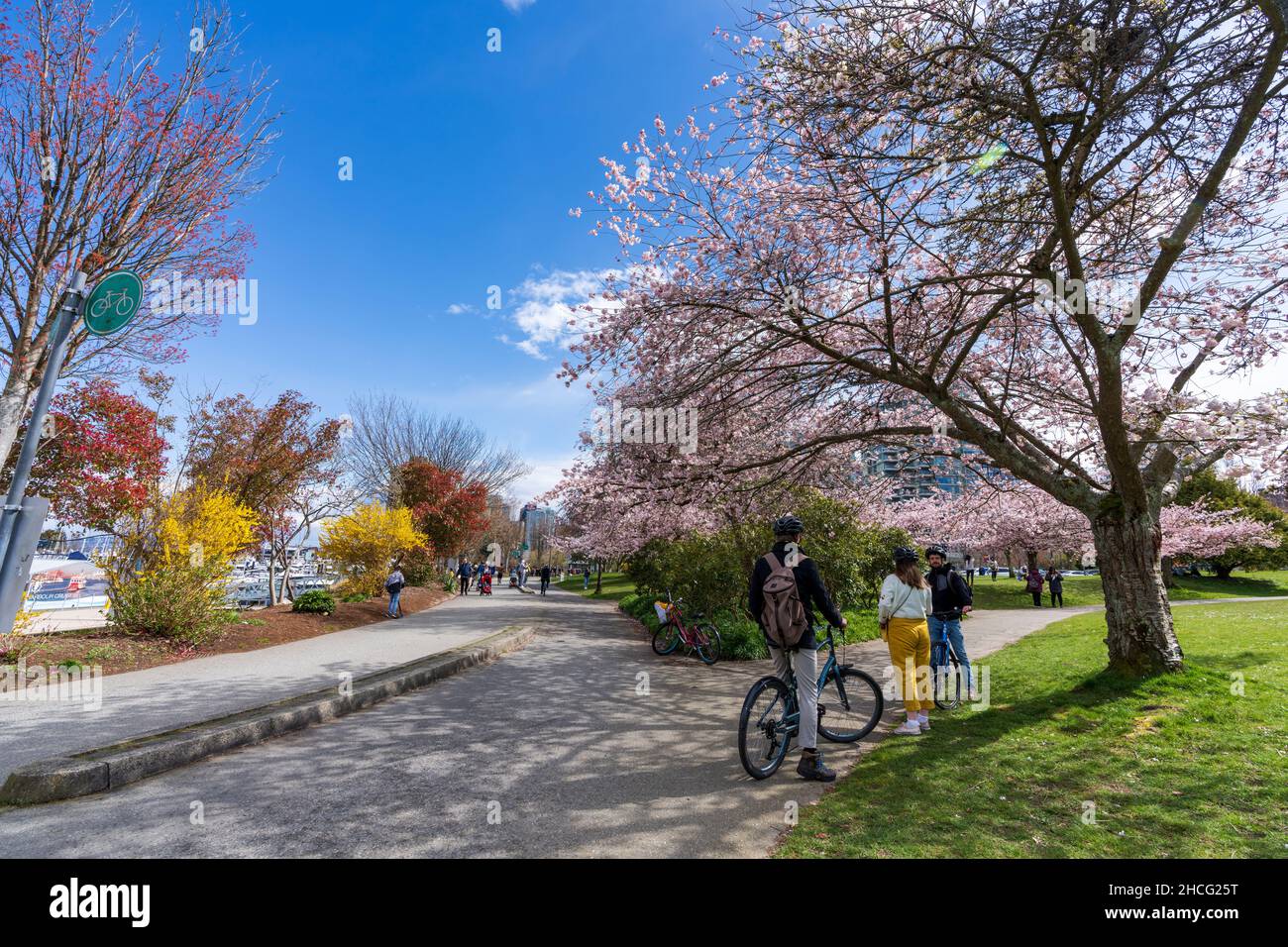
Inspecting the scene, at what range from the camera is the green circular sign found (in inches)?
155

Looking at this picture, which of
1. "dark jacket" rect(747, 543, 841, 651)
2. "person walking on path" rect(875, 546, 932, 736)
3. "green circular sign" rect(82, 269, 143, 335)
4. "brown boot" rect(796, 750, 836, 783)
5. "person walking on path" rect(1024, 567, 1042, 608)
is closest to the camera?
"green circular sign" rect(82, 269, 143, 335)

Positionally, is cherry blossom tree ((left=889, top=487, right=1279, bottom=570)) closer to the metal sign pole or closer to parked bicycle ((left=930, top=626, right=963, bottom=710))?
parked bicycle ((left=930, top=626, right=963, bottom=710))

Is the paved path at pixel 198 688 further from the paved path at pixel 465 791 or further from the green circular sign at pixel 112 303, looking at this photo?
the green circular sign at pixel 112 303

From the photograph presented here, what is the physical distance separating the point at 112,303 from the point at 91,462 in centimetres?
853

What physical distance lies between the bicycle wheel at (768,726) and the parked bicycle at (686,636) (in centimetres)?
573

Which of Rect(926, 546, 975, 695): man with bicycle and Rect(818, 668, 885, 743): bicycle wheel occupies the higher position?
Rect(926, 546, 975, 695): man with bicycle

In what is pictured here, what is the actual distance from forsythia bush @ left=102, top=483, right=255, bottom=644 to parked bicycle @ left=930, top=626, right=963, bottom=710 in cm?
1124

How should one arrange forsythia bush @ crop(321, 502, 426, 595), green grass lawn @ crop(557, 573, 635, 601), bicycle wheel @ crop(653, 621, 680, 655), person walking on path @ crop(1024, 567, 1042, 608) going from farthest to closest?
green grass lawn @ crop(557, 573, 635, 601) → person walking on path @ crop(1024, 567, 1042, 608) → forsythia bush @ crop(321, 502, 426, 595) → bicycle wheel @ crop(653, 621, 680, 655)

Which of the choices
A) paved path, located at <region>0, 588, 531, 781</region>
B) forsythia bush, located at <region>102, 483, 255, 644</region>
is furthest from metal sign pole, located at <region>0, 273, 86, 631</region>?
forsythia bush, located at <region>102, 483, 255, 644</region>

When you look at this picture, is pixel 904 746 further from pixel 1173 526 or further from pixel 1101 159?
pixel 1173 526

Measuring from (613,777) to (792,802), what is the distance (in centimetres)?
134

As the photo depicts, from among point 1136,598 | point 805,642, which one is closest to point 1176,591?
point 1136,598

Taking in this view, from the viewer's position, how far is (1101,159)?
19.7 ft

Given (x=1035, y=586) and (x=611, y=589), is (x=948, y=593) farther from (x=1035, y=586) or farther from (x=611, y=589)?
(x=611, y=589)
